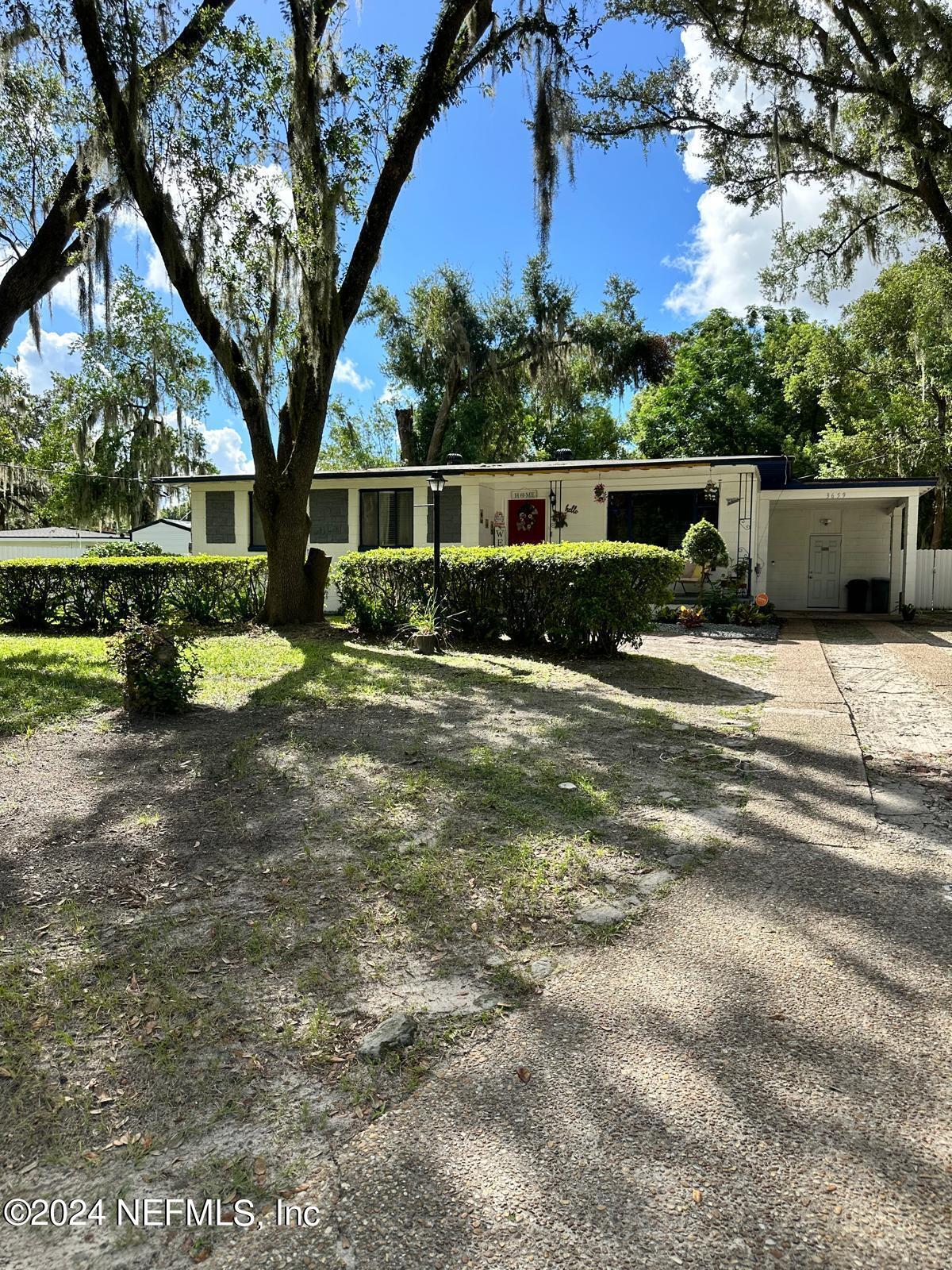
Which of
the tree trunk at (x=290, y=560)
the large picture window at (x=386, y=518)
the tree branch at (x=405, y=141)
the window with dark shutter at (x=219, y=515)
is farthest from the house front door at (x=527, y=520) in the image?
the tree branch at (x=405, y=141)

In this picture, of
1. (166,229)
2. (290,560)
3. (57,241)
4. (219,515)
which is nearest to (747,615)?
(290,560)

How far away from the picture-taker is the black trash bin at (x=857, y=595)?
17359 mm

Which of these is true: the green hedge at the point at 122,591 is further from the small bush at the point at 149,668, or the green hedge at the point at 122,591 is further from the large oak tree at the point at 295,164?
the small bush at the point at 149,668

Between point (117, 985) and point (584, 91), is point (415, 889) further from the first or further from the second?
point (584, 91)

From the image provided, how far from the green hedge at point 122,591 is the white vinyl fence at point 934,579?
15.1 meters

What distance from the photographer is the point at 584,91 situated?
905 centimetres

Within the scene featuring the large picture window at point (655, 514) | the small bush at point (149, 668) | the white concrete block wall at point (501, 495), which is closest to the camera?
the small bush at point (149, 668)

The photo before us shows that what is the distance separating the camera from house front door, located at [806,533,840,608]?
60.5ft

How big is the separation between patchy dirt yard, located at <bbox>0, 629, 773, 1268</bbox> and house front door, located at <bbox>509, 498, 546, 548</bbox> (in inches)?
465

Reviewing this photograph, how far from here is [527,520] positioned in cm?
1756

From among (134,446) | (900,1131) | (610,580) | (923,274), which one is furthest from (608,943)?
(134,446)

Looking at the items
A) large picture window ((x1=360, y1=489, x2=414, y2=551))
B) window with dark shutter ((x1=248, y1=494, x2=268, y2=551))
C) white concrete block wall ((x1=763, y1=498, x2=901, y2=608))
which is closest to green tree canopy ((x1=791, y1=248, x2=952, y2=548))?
white concrete block wall ((x1=763, y1=498, x2=901, y2=608))

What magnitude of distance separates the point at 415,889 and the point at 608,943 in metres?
0.79

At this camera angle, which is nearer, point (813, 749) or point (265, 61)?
point (813, 749)
